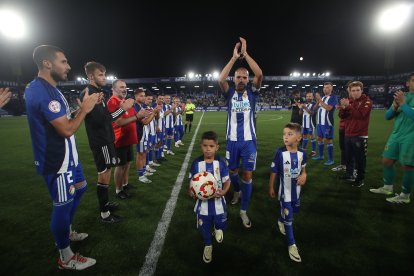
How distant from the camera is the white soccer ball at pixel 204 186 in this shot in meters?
2.76

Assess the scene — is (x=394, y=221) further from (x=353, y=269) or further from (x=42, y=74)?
(x=42, y=74)

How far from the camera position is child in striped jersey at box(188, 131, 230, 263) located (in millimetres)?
2893

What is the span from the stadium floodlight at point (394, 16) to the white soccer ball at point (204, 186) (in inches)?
1187

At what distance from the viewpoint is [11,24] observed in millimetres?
24906

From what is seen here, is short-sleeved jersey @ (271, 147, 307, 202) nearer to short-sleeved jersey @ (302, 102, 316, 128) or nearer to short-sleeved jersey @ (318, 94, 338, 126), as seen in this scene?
short-sleeved jersey @ (318, 94, 338, 126)

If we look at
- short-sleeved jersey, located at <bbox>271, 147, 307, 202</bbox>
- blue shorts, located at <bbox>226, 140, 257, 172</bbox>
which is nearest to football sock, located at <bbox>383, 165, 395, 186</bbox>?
short-sleeved jersey, located at <bbox>271, 147, 307, 202</bbox>

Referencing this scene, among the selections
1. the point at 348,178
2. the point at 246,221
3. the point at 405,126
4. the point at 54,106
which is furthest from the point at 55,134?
the point at 348,178

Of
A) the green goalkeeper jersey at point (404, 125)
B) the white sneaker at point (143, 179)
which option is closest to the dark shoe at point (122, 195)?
the white sneaker at point (143, 179)

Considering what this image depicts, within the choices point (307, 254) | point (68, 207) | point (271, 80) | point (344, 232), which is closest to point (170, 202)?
point (68, 207)

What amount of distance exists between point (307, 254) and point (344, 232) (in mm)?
972

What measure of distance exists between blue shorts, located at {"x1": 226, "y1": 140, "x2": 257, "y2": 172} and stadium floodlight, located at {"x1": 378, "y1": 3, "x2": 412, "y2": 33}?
28769 mm

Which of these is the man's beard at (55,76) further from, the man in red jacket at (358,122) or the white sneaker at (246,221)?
the man in red jacket at (358,122)

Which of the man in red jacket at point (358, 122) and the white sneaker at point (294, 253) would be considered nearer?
the white sneaker at point (294, 253)

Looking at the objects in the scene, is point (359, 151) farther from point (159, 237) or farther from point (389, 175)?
point (159, 237)
